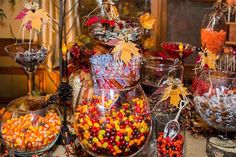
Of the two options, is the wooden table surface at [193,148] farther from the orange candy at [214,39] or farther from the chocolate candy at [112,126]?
the orange candy at [214,39]

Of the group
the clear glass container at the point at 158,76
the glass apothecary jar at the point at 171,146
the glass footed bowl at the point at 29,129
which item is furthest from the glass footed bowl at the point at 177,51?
the glass footed bowl at the point at 29,129

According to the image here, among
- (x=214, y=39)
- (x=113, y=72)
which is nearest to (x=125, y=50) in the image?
(x=113, y=72)

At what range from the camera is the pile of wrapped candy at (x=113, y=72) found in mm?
1133

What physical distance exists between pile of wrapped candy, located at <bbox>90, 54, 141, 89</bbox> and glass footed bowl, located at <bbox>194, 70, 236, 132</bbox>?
0.26 meters

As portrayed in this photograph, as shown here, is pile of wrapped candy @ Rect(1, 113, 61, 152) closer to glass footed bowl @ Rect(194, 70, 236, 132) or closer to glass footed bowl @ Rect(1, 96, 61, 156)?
glass footed bowl @ Rect(1, 96, 61, 156)

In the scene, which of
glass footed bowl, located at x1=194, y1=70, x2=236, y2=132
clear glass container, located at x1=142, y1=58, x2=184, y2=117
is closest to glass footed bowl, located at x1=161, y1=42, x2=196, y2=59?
clear glass container, located at x1=142, y1=58, x2=184, y2=117

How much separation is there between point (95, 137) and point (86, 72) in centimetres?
49

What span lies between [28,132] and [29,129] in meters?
0.01

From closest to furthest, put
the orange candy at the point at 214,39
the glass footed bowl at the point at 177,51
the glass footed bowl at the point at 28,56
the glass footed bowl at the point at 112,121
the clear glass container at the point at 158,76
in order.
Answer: the glass footed bowl at the point at 112,121, the glass footed bowl at the point at 28,56, the clear glass container at the point at 158,76, the glass footed bowl at the point at 177,51, the orange candy at the point at 214,39

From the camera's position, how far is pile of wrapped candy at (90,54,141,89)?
1.13m

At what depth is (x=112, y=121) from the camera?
3.41 ft

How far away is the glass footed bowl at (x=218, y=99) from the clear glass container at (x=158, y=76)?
0.36 ft

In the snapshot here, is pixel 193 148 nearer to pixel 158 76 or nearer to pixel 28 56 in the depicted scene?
pixel 158 76

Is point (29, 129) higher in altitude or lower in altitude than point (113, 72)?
lower
